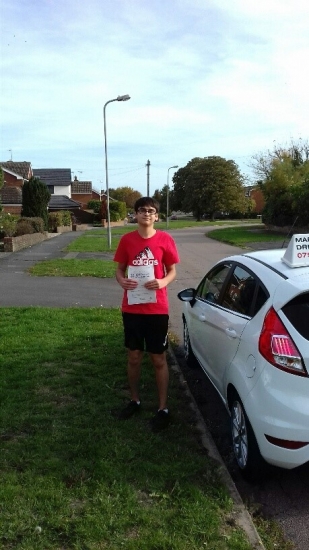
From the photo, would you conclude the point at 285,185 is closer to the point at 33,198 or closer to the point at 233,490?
the point at 33,198

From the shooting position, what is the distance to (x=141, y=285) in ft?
14.0

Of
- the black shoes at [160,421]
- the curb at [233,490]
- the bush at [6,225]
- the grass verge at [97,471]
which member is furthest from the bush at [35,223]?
the curb at [233,490]

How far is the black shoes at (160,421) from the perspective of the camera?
14.0 ft

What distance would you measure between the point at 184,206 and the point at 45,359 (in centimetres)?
8397

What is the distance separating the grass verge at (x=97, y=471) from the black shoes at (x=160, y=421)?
6 cm

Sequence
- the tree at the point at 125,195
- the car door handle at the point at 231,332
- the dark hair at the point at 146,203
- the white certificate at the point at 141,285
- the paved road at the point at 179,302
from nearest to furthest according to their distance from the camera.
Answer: the paved road at the point at 179,302 < the car door handle at the point at 231,332 < the white certificate at the point at 141,285 < the dark hair at the point at 146,203 < the tree at the point at 125,195

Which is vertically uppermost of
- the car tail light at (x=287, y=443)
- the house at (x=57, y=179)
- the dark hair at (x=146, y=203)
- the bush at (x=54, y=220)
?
the house at (x=57, y=179)

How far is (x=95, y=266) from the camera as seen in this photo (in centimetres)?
1672

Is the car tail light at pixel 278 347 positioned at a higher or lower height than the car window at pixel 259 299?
lower

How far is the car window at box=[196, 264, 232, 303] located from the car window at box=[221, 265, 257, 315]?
0.88 feet

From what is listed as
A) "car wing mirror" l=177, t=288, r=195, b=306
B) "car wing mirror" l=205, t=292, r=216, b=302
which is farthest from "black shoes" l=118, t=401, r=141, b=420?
"car wing mirror" l=177, t=288, r=195, b=306

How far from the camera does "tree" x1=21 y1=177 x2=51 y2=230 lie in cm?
3669

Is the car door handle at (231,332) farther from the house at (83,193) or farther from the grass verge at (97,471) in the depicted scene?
the house at (83,193)

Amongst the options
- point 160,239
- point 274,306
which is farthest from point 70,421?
point 274,306
